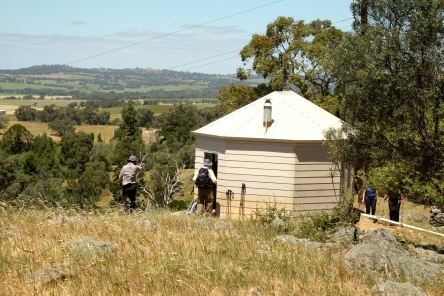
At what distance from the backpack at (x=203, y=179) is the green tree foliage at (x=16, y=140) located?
70431 millimetres

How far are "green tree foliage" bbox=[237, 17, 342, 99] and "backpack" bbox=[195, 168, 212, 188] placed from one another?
18.0 m

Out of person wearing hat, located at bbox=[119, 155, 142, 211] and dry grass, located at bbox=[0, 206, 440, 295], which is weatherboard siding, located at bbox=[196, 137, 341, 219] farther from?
dry grass, located at bbox=[0, 206, 440, 295]

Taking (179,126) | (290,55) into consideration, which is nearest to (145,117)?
(179,126)

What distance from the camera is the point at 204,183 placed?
15.0 m

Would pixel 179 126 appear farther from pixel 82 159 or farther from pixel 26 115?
pixel 26 115

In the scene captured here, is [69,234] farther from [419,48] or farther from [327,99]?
[327,99]

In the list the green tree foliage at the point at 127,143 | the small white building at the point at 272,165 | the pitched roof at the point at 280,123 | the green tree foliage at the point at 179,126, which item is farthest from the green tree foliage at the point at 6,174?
the small white building at the point at 272,165

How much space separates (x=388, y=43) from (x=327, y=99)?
1766 centimetres

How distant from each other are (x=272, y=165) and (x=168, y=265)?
11.8 meters

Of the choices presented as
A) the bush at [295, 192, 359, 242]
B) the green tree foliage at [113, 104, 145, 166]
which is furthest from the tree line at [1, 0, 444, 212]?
the green tree foliage at [113, 104, 145, 166]

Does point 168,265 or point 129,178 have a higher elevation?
point 168,265

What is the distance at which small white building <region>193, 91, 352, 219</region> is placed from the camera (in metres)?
17.4

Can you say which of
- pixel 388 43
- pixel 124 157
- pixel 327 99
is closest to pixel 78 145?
pixel 124 157

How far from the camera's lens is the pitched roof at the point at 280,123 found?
698 inches
